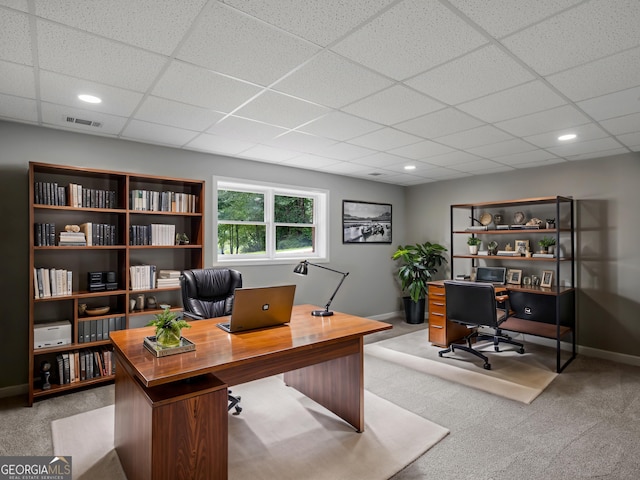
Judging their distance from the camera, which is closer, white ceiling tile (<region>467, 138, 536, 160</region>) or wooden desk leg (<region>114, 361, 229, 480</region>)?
wooden desk leg (<region>114, 361, 229, 480</region>)

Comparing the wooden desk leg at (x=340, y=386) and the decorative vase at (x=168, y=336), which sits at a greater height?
the decorative vase at (x=168, y=336)

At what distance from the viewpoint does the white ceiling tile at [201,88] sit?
7.20 feet

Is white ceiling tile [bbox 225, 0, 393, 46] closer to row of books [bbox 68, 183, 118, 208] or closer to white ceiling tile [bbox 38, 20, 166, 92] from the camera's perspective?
white ceiling tile [bbox 38, 20, 166, 92]

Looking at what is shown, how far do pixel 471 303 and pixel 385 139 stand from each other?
2.04 m

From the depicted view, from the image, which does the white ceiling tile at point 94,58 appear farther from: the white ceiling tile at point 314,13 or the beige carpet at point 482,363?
the beige carpet at point 482,363

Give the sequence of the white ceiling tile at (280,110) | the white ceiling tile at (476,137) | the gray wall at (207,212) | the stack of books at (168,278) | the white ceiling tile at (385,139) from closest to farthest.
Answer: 1. the white ceiling tile at (280,110)
2. the gray wall at (207,212)
3. the white ceiling tile at (476,137)
4. the white ceiling tile at (385,139)
5. the stack of books at (168,278)

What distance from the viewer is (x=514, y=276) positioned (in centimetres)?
484

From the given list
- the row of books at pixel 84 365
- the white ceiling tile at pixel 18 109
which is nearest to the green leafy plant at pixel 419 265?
the row of books at pixel 84 365


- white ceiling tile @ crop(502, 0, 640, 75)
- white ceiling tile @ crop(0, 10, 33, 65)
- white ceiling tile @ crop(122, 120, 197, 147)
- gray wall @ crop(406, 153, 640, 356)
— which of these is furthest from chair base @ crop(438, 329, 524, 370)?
white ceiling tile @ crop(0, 10, 33, 65)

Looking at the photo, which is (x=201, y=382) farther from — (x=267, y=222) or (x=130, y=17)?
(x=267, y=222)

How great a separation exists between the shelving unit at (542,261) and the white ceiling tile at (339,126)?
7.29ft

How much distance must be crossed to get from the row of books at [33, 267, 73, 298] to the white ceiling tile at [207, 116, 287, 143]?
185 cm

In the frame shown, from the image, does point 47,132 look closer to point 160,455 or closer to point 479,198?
point 160,455

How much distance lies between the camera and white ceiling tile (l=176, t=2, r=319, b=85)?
1677mm
